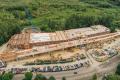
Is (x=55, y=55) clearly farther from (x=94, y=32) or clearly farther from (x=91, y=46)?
(x=94, y=32)

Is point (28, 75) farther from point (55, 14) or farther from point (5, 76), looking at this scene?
point (55, 14)

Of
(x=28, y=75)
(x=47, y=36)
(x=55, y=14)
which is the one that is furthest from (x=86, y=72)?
(x=55, y=14)

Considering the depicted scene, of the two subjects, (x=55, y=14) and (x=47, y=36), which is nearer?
(x=47, y=36)

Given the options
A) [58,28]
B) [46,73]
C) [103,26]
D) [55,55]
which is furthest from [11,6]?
[46,73]

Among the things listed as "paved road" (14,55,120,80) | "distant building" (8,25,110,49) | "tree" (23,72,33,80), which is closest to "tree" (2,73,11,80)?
"paved road" (14,55,120,80)

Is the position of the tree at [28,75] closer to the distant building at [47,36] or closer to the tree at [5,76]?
the tree at [5,76]

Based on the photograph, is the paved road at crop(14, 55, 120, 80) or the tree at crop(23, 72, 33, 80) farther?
the paved road at crop(14, 55, 120, 80)

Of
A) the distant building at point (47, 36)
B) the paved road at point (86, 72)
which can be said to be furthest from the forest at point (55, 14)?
the paved road at point (86, 72)

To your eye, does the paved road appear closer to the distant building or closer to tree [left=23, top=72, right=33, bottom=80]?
tree [left=23, top=72, right=33, bottom=80]

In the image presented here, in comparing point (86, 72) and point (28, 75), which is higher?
point (28, 75)

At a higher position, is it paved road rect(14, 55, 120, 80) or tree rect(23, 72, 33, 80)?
tree rect(23, 72, 33, 80)
